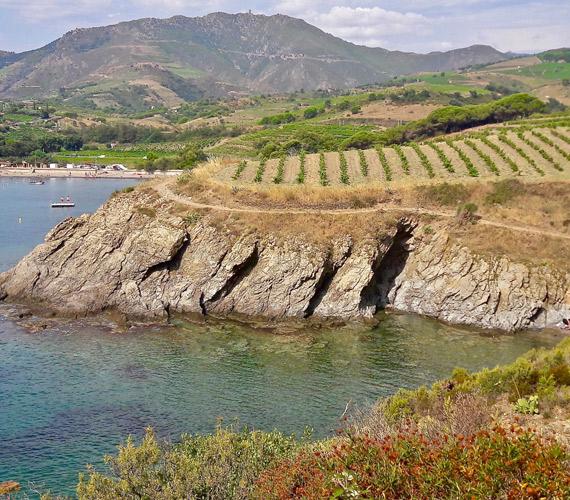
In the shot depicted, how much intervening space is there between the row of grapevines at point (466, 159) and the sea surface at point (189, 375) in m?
19.5

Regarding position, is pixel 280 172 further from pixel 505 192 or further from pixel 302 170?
pixel 505 192

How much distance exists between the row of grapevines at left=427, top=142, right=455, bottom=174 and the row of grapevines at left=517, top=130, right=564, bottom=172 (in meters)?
9.88

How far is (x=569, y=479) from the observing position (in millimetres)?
10164

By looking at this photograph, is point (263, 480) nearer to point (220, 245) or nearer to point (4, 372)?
point (4, 372)

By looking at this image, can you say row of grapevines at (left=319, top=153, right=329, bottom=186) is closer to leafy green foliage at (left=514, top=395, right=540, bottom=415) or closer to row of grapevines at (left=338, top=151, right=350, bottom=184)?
row of grapevines at (left=338, top=151, right=350, bottom=184)

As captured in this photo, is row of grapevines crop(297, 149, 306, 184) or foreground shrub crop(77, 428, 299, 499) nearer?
foreground shrub crop(77, 428, 299, 499)

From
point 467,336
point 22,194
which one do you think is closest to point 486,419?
point 467,336

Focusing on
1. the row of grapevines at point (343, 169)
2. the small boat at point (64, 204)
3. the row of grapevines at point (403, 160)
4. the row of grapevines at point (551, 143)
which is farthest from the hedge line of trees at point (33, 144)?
the row of grapevines at point (551, 143)

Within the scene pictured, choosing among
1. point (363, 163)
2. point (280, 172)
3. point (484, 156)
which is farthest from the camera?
point (363, 163)

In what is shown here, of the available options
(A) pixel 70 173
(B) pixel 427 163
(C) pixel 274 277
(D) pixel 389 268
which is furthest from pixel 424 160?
(A) pixel 70 173

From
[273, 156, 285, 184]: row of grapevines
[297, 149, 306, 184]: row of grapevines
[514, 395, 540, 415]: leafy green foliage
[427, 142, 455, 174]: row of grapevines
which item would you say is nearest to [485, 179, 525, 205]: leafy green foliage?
[427, 142, 455, 174]: row of grapevines

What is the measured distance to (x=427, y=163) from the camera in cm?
6159

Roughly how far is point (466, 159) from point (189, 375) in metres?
40.5

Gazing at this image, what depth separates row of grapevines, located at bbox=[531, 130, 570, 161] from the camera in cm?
6200
